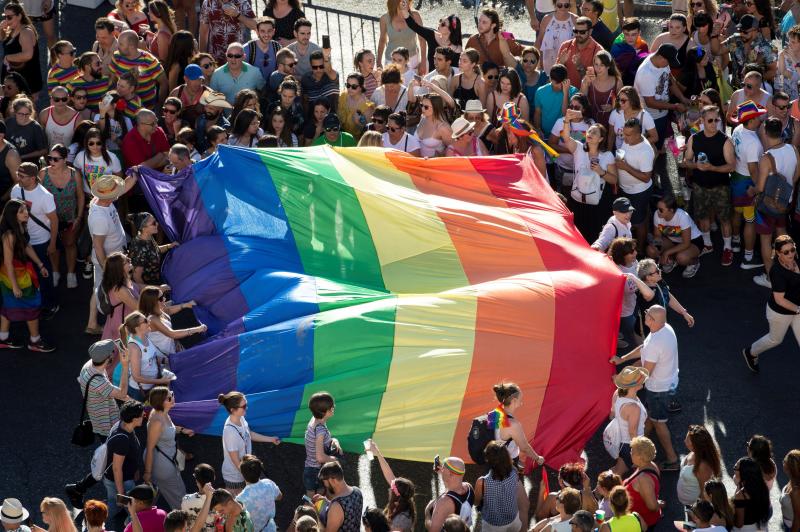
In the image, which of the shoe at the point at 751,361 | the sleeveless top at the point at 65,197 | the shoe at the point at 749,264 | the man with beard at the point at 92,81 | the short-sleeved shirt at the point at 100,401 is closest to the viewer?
the short-sleeved shirt at the point at 100,401

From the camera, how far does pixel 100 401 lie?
9758mm

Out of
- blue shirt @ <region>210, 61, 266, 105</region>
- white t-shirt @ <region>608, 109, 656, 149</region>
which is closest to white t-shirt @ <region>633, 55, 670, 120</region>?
white t-shirt @ <region>608, 109, 656, 149</region>

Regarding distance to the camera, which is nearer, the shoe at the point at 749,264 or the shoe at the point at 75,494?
the shoe at the point at 75,494

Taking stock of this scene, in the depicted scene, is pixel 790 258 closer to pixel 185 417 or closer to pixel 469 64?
pixel 469 64

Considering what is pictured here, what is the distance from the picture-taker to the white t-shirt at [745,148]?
1314 centimetres

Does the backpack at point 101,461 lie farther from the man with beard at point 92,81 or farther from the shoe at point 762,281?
the shoe at point 762,281

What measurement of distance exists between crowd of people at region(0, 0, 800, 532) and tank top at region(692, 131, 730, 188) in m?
0.03

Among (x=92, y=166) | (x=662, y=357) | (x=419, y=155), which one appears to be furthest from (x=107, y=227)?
(x=662, y=357)

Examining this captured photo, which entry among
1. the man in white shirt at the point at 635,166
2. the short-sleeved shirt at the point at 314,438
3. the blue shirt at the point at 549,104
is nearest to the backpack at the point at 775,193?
the man in white shirt at the point at 635,166

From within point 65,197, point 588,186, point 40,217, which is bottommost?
point 588,186

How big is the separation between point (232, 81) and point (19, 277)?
3728mm

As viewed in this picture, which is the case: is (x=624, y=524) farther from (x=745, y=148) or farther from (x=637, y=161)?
(x=745, y=148)

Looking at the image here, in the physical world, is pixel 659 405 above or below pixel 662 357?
below

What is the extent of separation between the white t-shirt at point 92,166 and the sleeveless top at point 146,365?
121 inches
